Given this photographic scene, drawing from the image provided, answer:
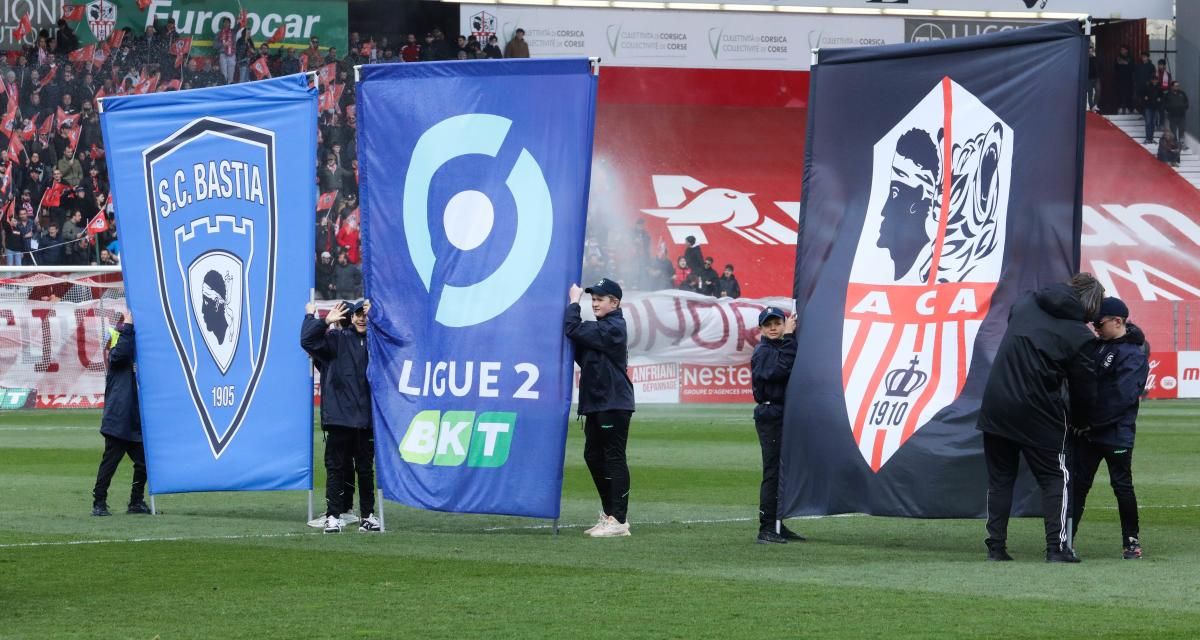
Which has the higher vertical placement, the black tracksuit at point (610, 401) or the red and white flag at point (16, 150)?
the red and white flag at point (16, 150)

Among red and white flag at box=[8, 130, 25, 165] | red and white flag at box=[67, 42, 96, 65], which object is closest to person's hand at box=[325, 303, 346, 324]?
red and white flag at box=[8, 130, 25, 165]

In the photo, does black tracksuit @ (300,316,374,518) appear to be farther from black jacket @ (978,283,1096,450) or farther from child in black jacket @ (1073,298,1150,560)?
child in black jacket @ (1073,298,1150,560)

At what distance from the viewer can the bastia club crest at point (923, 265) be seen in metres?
10.8

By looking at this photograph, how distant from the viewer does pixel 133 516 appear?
13.6 m

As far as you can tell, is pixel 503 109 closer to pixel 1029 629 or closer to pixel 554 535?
pixel 554 535

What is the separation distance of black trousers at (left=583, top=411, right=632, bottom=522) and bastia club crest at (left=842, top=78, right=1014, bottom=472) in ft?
5.61

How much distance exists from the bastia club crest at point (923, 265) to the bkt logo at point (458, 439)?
8.17ft

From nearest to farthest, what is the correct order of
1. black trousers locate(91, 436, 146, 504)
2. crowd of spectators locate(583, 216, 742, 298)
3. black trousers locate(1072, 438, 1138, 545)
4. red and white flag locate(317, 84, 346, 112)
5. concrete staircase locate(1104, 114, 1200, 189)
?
black trousers locate(1072, 438, 1138, 545), black trousers locate(91, 436, 146, 504), crowd of spectators locate(583, 216, 742, 298), red and white flag locate(317, 84, 346, 112), concrete staircase locate(1104, 114, 1200, 189)

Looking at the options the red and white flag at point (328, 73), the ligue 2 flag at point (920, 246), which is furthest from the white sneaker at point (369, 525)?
the red and white flag at point (328, 73)

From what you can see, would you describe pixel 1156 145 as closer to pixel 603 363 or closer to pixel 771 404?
pixel 771 404

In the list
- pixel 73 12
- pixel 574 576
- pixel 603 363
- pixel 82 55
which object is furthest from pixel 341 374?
pixel 73 12

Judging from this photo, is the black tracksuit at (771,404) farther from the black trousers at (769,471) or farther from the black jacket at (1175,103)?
the black jacket at (1175,103)

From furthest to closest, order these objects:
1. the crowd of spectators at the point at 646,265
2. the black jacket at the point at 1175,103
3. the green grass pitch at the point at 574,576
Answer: the black jacket at the point at 1175,103
the crowd of spectators at the point at 646,265
the green grass pitch at the point at 574,576

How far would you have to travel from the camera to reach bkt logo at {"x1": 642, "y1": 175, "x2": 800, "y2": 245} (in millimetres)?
40344
